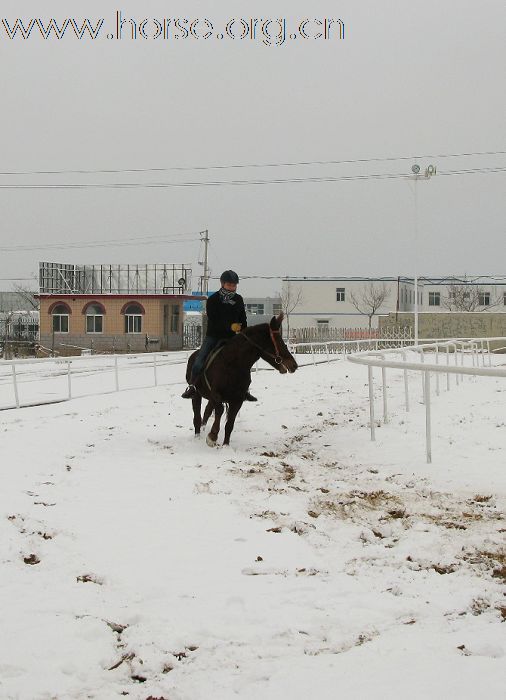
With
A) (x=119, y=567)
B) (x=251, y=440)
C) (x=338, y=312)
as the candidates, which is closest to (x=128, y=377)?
(x=251, y=440)

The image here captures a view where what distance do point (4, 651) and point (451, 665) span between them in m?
2.22

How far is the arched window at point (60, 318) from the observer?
5766cm

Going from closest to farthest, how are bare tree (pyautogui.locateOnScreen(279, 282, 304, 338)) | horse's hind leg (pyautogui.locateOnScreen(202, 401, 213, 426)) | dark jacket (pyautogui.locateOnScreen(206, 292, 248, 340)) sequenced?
dark jacket (pyautogui.locateOnScreen(206, 292, 248, 340)), horse's hind leg (pyautogui.locateOnScreen(202, 401, 213, 426)), bare tree (pyautogui.locateOnScreen(279, 282, 304, 338))

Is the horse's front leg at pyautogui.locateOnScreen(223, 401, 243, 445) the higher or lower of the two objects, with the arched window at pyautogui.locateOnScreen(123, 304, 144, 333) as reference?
lower

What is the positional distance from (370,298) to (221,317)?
75.7 m

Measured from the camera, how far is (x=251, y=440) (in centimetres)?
1147

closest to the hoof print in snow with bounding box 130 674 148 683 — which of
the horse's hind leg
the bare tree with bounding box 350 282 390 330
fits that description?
the horse's hind leg

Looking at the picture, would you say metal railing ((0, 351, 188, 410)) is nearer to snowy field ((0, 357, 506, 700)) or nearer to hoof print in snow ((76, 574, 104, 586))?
snowy field ((0, 357, 506, 700))

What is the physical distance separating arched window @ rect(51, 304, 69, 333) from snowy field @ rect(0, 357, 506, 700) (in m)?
47.9

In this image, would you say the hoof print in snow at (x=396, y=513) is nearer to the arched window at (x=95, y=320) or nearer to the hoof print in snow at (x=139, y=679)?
the hoof print in snow at (x=139, y=679)

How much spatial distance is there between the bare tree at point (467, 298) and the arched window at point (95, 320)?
46595 millimetres

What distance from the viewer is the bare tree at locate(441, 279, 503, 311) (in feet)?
294

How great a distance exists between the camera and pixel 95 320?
57688 mm

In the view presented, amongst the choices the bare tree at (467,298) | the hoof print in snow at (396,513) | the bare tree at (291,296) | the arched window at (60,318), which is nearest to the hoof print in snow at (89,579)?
the hoof print in snow at (396,513)
